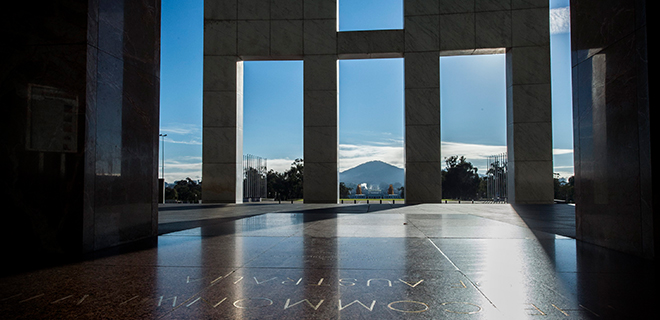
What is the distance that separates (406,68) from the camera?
22062 mm

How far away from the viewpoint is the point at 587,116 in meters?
7.14

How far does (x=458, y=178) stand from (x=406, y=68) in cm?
6404

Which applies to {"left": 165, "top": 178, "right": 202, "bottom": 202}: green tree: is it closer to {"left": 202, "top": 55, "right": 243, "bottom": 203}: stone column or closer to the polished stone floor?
{"left": 202, "top": 55, "right": 243, "bottom": 203}: stone column

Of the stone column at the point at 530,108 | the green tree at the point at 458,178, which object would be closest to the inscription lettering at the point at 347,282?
the stone column at the point at 530,108

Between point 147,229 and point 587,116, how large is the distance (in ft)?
27.6

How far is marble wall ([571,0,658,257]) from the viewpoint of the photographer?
5.82 metres

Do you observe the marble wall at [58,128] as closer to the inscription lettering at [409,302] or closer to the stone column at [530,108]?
the inscription lettering at [409,302]

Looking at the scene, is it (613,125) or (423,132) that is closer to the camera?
(613,125)

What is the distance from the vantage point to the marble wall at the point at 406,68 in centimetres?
2142

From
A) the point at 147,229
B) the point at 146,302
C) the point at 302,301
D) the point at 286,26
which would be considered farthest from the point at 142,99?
the point at 286,26

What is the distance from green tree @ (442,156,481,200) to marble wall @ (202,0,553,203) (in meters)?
60.5

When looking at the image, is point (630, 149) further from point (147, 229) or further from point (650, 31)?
point (147, 229)

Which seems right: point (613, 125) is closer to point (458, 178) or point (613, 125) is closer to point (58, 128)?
point (58, 128)

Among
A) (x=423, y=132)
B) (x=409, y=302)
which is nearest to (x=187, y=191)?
(x=423, y=132)
